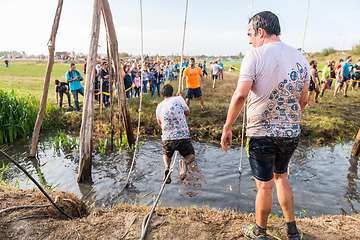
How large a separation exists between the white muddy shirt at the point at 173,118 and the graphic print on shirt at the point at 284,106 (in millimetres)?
2221

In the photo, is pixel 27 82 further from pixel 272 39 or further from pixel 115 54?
pixel 272 39

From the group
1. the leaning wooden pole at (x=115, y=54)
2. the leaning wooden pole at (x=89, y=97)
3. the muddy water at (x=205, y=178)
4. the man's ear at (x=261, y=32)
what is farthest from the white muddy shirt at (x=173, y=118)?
the man's ear at (x=261, y=32)

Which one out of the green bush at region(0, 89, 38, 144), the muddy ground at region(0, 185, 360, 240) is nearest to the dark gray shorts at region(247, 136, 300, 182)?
the muddy ground at region(0, 185, 360, 240)

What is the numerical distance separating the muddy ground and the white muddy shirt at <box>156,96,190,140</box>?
1548mm

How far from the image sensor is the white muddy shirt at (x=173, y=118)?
163 inches

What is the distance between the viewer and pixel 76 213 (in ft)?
10.9

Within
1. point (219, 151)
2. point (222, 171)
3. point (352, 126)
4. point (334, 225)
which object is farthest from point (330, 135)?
point (334, 225)

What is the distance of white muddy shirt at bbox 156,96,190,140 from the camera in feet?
13.6

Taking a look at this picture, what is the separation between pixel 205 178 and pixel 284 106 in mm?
3235

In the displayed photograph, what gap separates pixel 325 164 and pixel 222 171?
104 inches

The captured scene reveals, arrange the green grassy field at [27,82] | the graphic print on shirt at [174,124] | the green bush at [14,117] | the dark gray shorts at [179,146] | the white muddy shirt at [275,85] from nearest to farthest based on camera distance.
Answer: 1. the white muddy shirt at [275,85]
2. the graphic print on shirt at [174,124]
3. the dark gray shorts at [179,146]
4. the green bush at [14,117]
5. the green grassy field at [27,82]

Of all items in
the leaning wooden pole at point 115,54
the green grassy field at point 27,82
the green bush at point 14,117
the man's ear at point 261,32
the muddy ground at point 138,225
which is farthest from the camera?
the green grassy field at point 27,82

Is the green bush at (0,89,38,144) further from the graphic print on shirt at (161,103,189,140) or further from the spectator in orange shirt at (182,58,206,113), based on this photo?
the spectator in orange shirt at (182,58,206,113)

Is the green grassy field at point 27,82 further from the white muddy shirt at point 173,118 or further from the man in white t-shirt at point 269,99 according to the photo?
the man in white t-shirt at point 269,99
